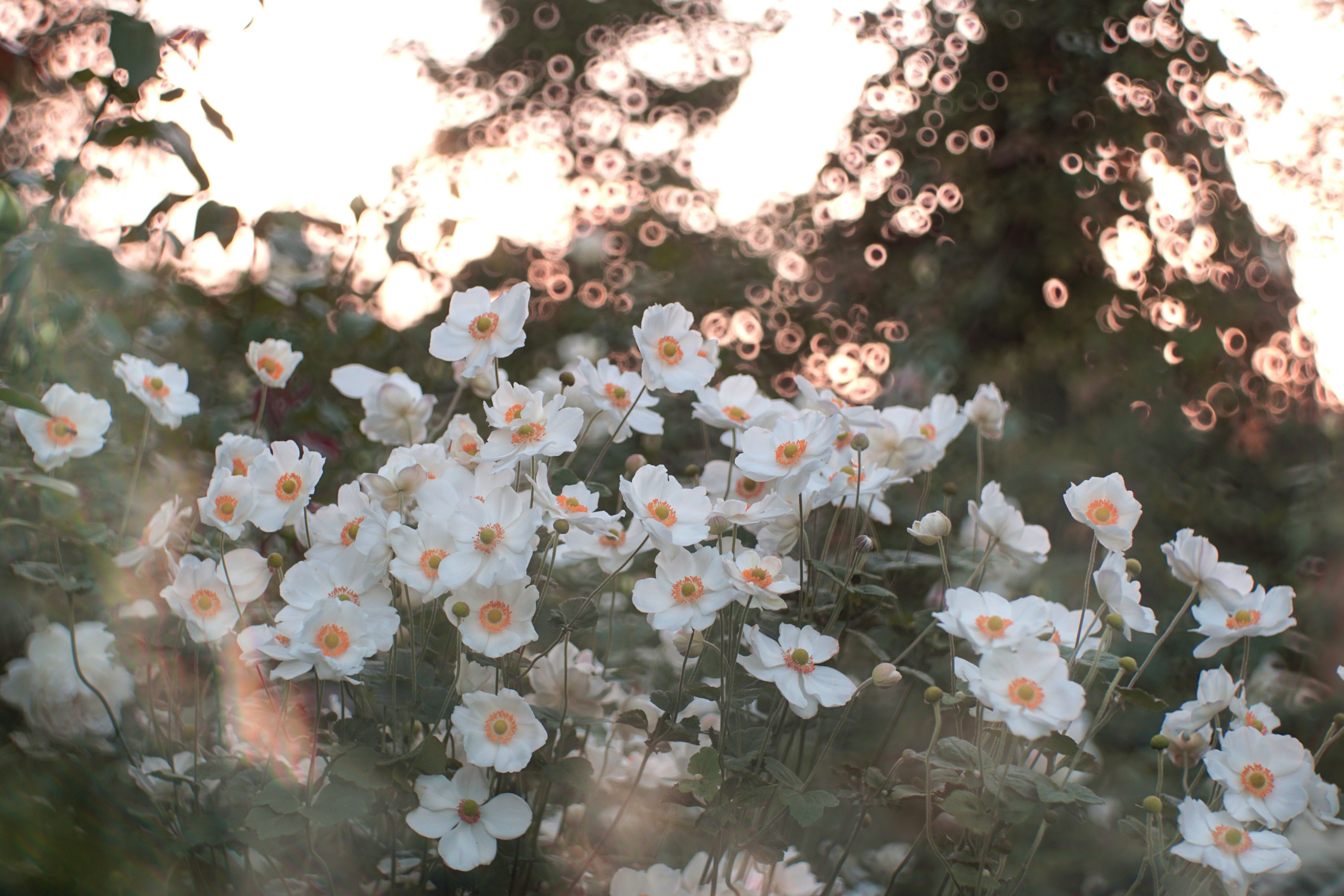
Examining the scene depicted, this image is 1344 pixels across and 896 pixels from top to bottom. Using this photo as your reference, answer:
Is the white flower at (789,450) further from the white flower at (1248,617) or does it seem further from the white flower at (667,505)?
the white flower at (1248,617)

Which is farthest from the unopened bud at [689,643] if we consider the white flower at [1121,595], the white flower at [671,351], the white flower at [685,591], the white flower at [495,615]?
the white flower at [1121,595]

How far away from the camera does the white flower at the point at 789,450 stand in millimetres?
881

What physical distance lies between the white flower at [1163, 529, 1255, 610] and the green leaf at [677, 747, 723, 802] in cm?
53

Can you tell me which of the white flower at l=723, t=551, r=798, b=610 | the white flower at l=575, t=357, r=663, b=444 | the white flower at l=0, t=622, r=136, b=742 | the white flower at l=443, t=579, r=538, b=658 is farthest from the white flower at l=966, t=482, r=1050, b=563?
the white flower at l=0, t=622, r=136, b=742

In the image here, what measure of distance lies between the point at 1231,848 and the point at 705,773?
0.48 m

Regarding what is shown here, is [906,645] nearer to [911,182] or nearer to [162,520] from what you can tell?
[162,520]

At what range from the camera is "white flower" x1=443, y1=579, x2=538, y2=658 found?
811 millimetres

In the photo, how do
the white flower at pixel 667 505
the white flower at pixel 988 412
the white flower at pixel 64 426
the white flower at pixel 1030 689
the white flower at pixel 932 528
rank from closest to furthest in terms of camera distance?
the white flower at pixel 1030 689, the white flower at pixel 667 505, the white flower at pixel 932 528, the white flower at pixel 64 426, the white flower at pixel 988 412

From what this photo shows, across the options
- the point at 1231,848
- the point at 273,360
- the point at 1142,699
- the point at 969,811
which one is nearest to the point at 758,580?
the point at 969,811

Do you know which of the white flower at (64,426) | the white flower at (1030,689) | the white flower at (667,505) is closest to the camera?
the white flower at (1030,689)

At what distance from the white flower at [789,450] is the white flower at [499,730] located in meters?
0.30

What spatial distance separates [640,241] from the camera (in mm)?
3602

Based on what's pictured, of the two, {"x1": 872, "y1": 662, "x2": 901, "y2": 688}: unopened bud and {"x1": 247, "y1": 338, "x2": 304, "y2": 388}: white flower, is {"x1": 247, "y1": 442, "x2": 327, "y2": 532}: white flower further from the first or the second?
{"x1": 872, "y1": 662, "x2": 901, "y2": 688}: unopened bud

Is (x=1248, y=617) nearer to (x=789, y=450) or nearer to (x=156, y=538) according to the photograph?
(x=789, y=450)
